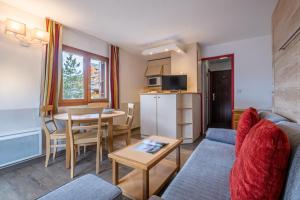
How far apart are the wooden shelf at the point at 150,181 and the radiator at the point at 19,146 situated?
5.75ft

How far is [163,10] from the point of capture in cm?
241

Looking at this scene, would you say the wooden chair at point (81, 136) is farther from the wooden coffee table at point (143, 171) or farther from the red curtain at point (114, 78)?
the red curtain at point (114, 78)

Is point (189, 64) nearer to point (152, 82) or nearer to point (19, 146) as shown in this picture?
point (152, 82)

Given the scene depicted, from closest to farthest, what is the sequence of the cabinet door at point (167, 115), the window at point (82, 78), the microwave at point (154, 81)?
the window at point (82, 78) < the cabinet door at point (167, 115) < the microwave at point (154, 81)

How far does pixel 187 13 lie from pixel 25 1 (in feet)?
8.12

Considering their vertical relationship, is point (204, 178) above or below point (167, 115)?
below

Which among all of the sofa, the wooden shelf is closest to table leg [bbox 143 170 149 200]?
the wooden shelf

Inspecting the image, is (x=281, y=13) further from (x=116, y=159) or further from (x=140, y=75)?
(x=140, y=75)

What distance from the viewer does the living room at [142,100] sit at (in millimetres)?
989

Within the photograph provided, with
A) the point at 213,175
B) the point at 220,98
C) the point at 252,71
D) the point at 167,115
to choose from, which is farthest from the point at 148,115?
the point at 220,98

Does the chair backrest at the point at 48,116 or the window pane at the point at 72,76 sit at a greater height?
the window pane at the point at 72,76

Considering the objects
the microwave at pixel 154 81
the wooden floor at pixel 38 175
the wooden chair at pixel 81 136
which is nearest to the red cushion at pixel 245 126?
the wooden floor at pixel 38 175

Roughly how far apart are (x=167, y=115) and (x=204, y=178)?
2.33 metres

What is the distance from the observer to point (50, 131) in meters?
2.67
